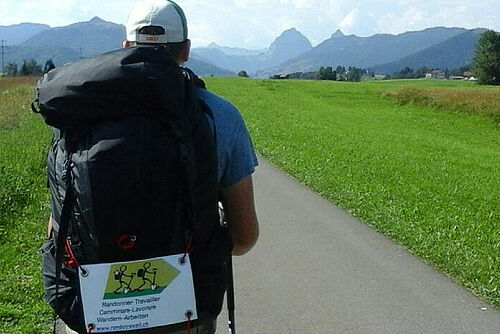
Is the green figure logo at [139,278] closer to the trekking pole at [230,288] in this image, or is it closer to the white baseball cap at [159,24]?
the trekking pole at [230,288]

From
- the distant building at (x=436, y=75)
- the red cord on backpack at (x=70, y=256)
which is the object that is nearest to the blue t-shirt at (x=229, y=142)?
the red cord on backpack at (x=70, y=256)

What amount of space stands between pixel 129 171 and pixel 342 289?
412 centimetres

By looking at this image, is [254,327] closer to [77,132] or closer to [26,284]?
[26,284]

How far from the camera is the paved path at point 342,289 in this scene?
16.7 feet

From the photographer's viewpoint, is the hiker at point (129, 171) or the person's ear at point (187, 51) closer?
the hiker at point (129, 171)

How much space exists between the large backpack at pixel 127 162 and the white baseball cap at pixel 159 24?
171mm

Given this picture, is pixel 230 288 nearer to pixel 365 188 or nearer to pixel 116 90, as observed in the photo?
pixel 116 90

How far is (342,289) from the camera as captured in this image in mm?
5859

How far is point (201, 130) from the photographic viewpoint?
2117 millimetres

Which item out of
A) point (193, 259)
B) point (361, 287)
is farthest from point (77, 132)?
point (361, 287)

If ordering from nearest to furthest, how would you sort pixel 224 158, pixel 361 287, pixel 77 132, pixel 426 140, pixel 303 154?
1. pixel 77 132
2. pixel 224 158
3. pixel 361 287
4. pixel 303 154
5. pixel 426 140

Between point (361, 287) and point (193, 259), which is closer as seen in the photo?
point (193, 259)

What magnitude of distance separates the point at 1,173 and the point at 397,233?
5.53 meters

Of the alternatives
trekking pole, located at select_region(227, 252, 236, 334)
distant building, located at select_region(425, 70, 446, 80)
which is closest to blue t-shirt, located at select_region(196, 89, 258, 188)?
trekking pole, located at select_region(227, 252, 236, 334)
